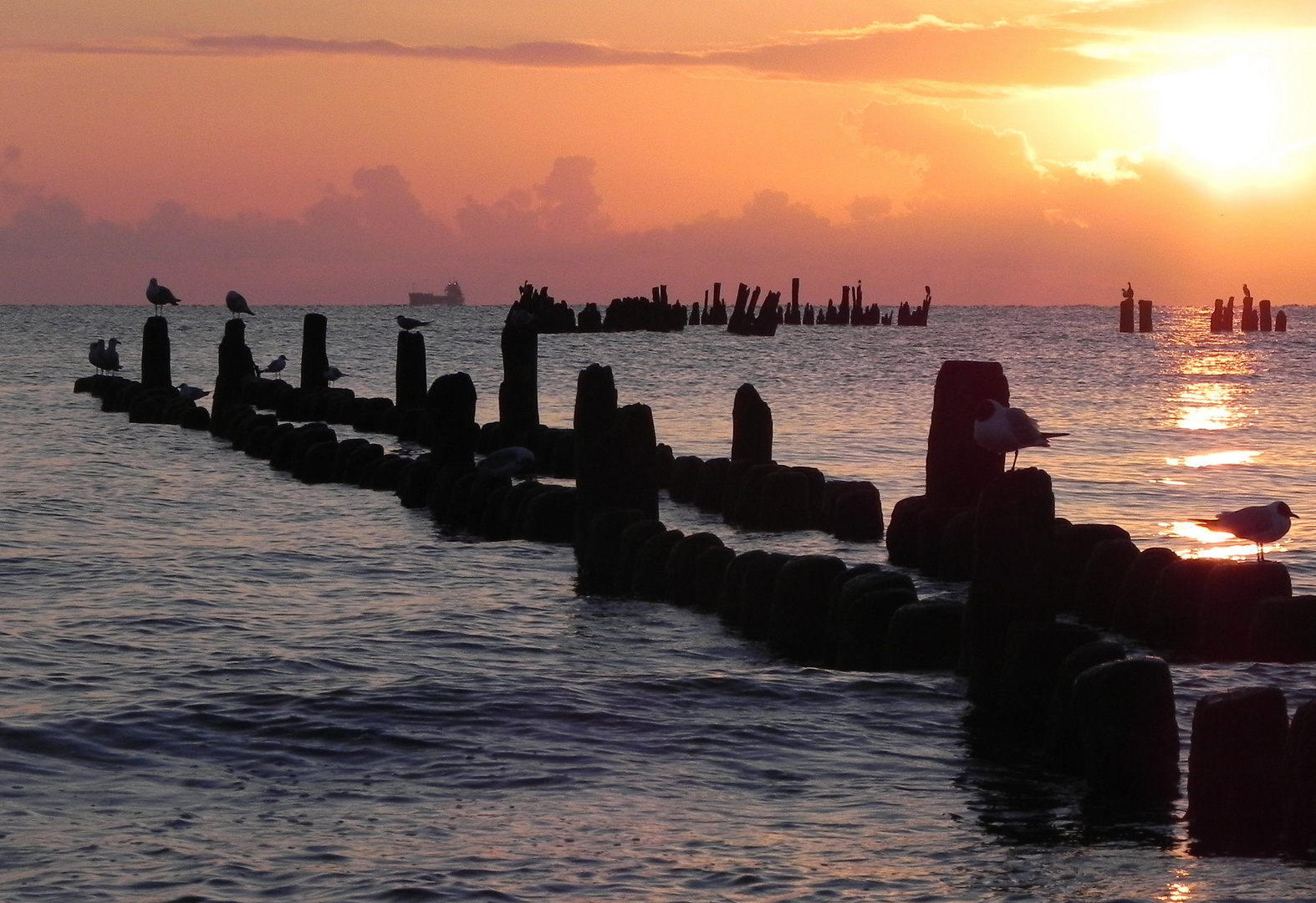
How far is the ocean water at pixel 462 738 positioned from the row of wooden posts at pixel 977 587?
288 millimetres

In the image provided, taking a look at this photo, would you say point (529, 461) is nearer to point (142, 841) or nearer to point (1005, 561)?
point (1005, 561)

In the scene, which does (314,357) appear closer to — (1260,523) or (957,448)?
(957,448)

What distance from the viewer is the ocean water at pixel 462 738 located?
7.16 metres

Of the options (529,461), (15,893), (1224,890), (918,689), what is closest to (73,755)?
(15,893)

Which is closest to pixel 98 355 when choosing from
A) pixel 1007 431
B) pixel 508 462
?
pixel 508 462

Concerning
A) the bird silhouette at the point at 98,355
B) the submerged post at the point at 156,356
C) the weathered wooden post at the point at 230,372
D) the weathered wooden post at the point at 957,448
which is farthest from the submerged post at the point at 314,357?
the weathered wooden post at the point at 957,448

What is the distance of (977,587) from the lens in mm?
10047

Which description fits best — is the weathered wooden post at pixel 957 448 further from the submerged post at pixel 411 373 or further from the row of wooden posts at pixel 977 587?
the submerged post at pixel 411 373

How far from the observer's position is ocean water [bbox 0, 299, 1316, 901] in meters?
7.16

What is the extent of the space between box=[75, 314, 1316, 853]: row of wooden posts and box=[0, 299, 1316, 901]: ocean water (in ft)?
0.94

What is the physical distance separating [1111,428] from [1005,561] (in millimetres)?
28117

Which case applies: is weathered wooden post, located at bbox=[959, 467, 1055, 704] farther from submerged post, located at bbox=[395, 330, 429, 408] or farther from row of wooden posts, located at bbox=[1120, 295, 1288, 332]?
row of wooden posts, located at bbox=[1120, 295, 1288, 332]

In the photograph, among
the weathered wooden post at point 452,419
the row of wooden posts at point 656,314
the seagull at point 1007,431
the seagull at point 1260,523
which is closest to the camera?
the seagull at point 1260,523

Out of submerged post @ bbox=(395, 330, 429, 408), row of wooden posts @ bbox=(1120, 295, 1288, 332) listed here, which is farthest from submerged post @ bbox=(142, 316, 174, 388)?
row of wooden posts @ bbox=(1120, 295, 1288, 332)
